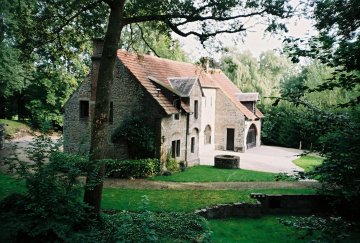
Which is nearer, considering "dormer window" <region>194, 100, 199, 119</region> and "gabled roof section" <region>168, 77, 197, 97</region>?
"gabled roof section" <region>168, 77, 197, 97</region>

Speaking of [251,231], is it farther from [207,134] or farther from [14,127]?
[14,127]

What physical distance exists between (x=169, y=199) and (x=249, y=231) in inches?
166

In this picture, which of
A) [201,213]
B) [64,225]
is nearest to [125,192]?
[201,213]

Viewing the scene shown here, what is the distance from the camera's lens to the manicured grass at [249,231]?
12.0 meters

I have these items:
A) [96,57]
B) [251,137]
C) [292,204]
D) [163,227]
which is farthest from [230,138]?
[163,227]

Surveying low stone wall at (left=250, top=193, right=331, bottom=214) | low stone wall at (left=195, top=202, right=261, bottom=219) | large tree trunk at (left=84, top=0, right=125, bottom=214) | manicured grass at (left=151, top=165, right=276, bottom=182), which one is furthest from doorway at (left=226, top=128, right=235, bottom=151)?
large tree trunk at (left=84, top=0, right=125, bottom=214)

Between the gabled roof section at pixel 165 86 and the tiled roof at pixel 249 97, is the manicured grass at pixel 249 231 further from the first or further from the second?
the tiled roof at pixel 249 97

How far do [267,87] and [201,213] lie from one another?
110 feet

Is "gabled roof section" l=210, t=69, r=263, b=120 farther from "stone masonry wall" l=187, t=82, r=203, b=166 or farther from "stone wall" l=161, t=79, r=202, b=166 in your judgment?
"stone wall" l=161, t=79, r=202, b=166

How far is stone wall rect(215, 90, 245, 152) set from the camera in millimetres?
34000

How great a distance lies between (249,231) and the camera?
42.6 feet

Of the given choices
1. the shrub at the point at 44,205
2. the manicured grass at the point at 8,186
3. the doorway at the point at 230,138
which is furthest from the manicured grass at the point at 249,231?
the doorway at the point at 230,138

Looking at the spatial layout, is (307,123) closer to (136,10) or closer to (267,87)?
(136,10)

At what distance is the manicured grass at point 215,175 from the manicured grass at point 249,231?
6.94 m
